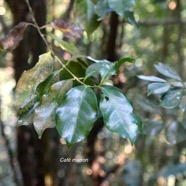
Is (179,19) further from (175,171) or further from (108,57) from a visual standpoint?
(175,171)

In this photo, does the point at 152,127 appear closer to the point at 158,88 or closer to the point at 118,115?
the point at 158,88

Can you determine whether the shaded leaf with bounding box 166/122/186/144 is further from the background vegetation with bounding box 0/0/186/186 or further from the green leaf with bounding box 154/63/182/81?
the green leaf with bounding box 154/63/182/81

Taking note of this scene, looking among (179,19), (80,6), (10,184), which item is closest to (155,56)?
(179,19)

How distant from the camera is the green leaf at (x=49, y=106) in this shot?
0.50 metres

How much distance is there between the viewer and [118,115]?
468 mm

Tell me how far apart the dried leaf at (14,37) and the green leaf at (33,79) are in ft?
0.25

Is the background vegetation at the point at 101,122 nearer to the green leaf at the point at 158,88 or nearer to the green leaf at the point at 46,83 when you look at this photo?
the green leaf at the point at 158,88

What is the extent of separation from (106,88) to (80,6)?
254mm

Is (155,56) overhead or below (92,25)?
below

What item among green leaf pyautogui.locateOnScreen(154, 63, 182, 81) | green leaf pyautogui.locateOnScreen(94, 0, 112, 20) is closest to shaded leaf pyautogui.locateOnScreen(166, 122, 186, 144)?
green leaf pyautogui.locateOnScreen(154, 63, 182, 81)

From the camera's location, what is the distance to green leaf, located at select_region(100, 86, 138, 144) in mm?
462

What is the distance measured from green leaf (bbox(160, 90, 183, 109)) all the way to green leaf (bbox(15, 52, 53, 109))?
23cm

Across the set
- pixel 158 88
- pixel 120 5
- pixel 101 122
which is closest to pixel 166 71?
pixel 158 88

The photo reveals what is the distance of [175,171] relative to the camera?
1241 mm
